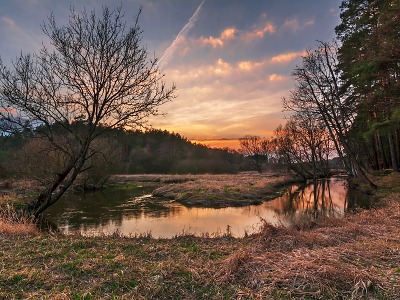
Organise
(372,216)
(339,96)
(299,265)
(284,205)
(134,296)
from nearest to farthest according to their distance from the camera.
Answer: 1. (134,296)
2. (299,265)
3. (372,216)
4. (284,205)
5. (339,96)

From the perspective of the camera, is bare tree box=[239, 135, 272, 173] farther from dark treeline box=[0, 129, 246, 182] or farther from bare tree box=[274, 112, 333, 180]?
bare tree box=[274, 112, 333, 180]

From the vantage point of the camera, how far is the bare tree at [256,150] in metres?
70.0

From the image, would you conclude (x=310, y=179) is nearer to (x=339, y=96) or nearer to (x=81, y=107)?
(x=339, y=96)

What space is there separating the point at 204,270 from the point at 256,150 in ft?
247

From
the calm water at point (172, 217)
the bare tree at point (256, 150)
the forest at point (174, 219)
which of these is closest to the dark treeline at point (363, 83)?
the forest at point (174, 219)

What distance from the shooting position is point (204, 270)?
5.16 meters

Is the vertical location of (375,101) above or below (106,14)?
below

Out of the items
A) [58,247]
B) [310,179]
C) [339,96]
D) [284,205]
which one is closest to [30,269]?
[58,247]

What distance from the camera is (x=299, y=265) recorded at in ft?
16.0

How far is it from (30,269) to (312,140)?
4572cm

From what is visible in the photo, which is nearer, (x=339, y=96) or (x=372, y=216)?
(x=372, y=216)

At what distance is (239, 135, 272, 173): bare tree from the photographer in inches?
2758

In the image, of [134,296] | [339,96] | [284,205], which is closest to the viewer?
[134,296]

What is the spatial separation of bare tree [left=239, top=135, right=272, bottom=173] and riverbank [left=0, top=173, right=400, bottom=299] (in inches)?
2415
